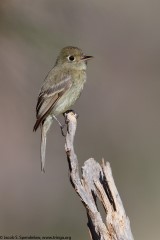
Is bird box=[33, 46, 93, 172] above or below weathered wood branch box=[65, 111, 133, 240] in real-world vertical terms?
above

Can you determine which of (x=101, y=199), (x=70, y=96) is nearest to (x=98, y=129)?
(x=70, y=96)

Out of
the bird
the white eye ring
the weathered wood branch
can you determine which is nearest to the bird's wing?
the bird

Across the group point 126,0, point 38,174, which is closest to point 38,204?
point 38,174

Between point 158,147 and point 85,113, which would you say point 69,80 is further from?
point 85,113

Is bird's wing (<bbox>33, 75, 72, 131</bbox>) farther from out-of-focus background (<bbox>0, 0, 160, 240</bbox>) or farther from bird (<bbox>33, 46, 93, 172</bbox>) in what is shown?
out-of-focus background (<bbox>0, 0, 160, 240</bbox>)

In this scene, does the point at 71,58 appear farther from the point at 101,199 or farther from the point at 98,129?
the point at 98,129

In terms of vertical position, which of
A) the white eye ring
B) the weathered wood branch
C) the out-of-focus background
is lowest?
the weathered wood branch

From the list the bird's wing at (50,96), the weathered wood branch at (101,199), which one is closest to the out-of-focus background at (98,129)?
the bird's wing at (50,96)

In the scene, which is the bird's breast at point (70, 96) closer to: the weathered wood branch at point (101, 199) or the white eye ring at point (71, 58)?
the white eye ring at point (71, 58)
